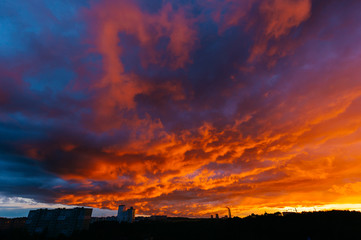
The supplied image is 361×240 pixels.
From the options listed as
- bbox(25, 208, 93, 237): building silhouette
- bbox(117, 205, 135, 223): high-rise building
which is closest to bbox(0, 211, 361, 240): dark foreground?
bbox(25, 208, 93, 237): building silhouette

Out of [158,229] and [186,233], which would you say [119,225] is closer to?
[158,229]

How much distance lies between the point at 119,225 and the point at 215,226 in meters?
75.3

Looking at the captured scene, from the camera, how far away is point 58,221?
155875mm

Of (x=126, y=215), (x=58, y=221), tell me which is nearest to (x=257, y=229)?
(x=126, y=215)

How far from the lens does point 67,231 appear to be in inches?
5846

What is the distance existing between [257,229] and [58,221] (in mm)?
147484

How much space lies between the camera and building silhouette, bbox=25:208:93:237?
14988 cm

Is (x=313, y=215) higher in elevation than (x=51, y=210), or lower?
lower

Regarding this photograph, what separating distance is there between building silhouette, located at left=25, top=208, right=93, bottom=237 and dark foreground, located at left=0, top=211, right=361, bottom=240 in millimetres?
8040

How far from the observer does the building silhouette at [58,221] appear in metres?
150

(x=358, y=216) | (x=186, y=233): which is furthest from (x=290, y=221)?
(x=186, y=233)

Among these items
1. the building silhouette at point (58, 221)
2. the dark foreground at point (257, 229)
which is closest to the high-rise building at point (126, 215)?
the dark foreground at point (257, 229)

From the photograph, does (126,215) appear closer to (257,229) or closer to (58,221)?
(58,221)

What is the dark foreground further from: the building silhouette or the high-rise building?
the high-rise building
